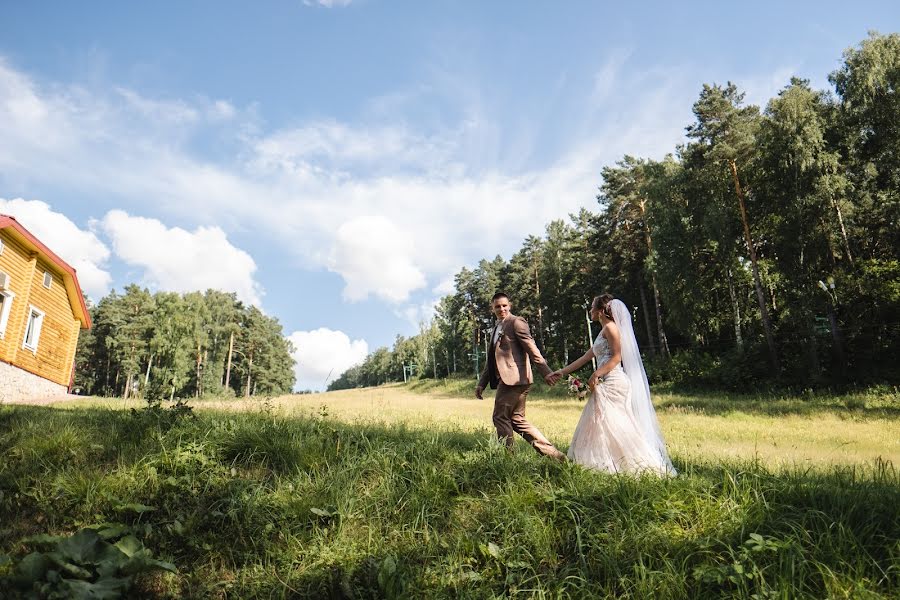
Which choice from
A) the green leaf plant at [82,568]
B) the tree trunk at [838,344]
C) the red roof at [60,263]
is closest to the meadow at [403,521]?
the green leaf plant at [82,568]

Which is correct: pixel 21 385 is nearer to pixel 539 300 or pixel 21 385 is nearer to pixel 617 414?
pixel 617 414

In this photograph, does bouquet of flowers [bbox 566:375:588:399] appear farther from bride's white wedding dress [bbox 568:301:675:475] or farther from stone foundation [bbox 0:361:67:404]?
stone foundation [bbox 0:361:67:404]

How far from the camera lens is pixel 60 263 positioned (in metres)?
23.0

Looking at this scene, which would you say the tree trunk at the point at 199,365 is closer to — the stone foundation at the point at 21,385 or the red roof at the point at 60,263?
the red roof at the point at 60,263

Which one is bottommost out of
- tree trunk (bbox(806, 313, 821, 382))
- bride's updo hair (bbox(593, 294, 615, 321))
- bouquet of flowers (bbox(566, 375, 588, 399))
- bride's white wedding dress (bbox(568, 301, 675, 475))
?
bride's white wedding dress (bbox(568, 301, 675, 475))

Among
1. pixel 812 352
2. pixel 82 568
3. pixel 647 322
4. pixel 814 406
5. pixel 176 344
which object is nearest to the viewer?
pixel 82 568

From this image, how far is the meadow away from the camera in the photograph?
3.12 meters

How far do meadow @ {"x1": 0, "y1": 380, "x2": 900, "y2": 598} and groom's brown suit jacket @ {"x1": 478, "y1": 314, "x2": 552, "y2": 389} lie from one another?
1087mm

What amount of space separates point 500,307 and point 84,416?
6.66 metres

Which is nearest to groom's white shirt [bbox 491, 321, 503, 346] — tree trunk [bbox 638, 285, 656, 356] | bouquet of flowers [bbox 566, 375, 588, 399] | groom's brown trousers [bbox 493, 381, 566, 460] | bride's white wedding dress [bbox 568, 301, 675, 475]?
groom's brown trousers [bbox 493, 381, 566, 460]

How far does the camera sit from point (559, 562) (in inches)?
141

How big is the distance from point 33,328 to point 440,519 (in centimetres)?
2598

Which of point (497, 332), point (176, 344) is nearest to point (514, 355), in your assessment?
point (497, 332)

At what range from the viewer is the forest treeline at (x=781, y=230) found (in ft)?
71.7
